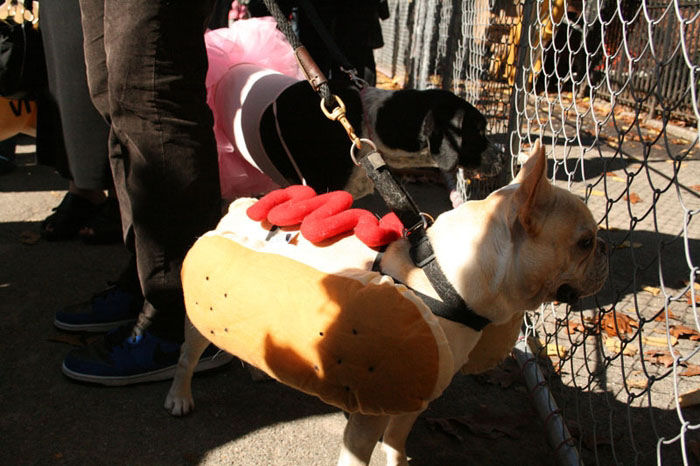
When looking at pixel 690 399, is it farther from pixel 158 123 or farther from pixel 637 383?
pixel 158 123

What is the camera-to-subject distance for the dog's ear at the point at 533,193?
1674 millimetres

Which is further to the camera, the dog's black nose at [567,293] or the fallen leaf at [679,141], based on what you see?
the fallen leaf at [679,141]

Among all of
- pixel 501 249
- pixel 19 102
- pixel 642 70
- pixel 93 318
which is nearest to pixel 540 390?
pixel 501 249

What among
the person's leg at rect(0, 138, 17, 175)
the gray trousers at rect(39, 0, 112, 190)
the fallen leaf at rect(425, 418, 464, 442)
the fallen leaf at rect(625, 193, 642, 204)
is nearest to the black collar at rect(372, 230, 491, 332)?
the fallen leaf at rect(425, 418, 464, 442)

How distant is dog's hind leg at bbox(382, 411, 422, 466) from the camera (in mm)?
2159

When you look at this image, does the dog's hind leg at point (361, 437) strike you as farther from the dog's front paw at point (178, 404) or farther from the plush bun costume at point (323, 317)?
the dog's front paw at point (178, 404)

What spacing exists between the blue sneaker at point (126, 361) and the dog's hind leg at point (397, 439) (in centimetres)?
91

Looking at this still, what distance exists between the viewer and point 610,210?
138 inches

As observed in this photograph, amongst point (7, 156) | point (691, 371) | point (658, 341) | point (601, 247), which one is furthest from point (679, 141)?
point (7, 156)

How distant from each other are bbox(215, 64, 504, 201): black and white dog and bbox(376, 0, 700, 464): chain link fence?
324 millimetres

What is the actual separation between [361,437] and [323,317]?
21.0 inches

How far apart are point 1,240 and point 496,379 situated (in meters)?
3.54

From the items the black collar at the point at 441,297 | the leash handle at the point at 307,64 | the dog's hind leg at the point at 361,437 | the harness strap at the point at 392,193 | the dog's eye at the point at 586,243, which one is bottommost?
the dog's hind leg at the point at 361,437

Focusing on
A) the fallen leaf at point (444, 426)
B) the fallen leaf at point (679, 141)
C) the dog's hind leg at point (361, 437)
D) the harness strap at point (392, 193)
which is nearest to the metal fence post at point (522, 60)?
the harness strap at point (392, 193)
